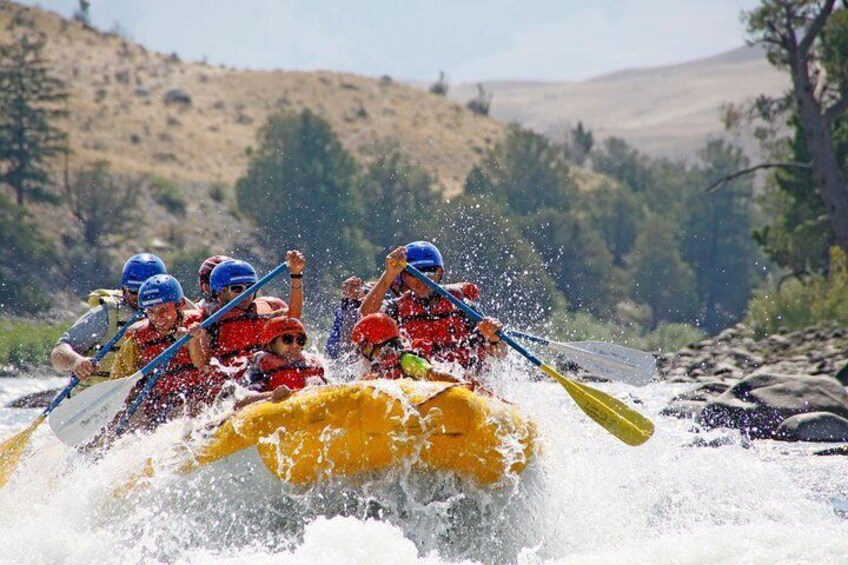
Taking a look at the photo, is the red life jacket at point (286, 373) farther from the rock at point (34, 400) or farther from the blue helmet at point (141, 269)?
the rock at point (34, 400)

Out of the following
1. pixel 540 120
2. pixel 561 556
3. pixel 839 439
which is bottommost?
pixel 540 120

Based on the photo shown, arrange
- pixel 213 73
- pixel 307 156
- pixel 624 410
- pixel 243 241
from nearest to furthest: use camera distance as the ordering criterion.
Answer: pixel 624 410 → pixel 243 241 → pixel 307 156 → pixel 213 73

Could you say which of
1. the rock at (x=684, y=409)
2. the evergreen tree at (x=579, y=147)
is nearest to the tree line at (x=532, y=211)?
the rock at (x=684, y=409)

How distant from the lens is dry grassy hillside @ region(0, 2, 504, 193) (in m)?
53.3

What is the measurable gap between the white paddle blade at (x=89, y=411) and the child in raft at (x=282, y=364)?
0.92m

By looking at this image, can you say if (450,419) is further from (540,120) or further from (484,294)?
(540,120)

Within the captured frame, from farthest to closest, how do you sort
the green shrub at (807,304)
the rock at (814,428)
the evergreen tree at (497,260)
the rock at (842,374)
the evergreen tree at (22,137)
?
1. the evergreen tree at (22,137)
2. the evergreen tree at (497,260)
3. the green shrub at (807,304)
4. the rock at (842,374)
5. the rock at (814,428)

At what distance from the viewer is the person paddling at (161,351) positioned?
891 centimetres

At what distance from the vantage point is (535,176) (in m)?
46.7

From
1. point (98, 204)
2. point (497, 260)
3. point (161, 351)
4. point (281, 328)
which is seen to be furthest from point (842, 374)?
point (98, 204)

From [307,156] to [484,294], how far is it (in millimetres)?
12919

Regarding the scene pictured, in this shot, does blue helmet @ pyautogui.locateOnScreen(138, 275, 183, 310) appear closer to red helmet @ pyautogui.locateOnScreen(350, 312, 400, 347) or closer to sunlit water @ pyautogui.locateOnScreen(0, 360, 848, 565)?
sunlit water @ pyautogui.locateOnScreen(0, 360, 848, 565)

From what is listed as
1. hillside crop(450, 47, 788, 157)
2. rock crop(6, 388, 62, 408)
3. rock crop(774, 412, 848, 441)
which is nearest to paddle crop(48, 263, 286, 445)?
rock crop(774, 412, 848, 441)

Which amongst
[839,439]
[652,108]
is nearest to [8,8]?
[839,439]
